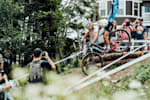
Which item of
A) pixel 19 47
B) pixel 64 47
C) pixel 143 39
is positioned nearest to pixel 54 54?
pixel 64 47

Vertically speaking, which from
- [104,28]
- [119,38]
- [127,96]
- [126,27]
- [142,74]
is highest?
[127,96]

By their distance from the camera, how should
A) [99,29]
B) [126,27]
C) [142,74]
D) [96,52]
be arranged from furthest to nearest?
[126,27]
[96,52]
[99,29]
[142,74]

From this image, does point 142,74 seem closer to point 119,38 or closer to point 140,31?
point 119,38

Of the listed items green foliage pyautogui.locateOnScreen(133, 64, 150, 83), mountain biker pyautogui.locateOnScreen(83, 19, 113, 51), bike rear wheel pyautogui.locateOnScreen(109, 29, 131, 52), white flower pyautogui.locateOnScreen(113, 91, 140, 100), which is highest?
white flower pyautogui.locateOnScreen(113, 91, 140, 100)

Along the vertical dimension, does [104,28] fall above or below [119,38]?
above

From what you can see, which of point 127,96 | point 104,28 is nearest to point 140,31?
point 104,28

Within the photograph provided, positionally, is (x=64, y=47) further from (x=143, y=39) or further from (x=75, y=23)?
(x=143, y=39)

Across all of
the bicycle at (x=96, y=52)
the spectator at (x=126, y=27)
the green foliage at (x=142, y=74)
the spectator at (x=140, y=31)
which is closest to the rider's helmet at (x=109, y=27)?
the bicycle at (x=96, y=52)

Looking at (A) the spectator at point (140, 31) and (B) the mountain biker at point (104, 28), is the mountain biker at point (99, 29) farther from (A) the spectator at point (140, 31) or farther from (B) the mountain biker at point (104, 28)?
(A) the spectator at point (140, 31)

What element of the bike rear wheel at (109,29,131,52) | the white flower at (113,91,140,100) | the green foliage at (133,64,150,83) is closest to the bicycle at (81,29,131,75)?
the bike rear wheel at (109,29,131,52)

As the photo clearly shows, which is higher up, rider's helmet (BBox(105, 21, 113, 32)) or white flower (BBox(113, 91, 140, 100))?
white flower (BBox(113, 91, 140, 100))

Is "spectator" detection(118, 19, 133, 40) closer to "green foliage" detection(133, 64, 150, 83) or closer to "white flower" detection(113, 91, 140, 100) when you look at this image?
"green foliage" detection(133, 64, 150, 83)

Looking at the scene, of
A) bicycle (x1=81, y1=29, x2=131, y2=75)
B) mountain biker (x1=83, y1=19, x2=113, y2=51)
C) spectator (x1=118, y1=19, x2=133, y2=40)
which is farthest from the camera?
spectator (x1=118, y1=19, x2=133, y2=40)

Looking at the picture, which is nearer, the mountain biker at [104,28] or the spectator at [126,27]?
the mountain biker at [104,28]
